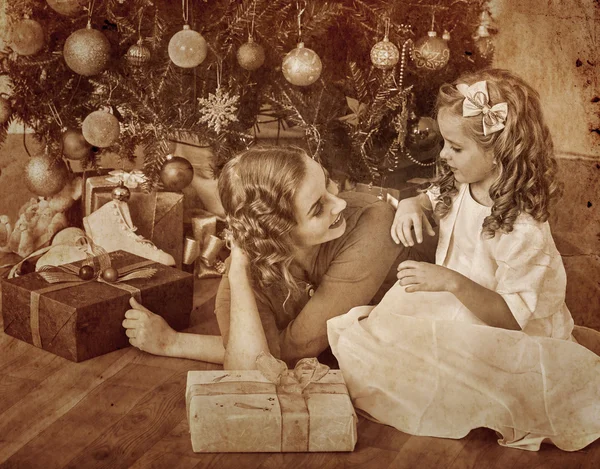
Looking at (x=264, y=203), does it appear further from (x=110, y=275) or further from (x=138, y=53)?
(x=138, y=53)

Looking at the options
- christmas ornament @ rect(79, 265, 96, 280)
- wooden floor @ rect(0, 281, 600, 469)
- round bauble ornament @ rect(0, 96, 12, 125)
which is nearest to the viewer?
wooden floor @ rect(0, 281, 600, 469)

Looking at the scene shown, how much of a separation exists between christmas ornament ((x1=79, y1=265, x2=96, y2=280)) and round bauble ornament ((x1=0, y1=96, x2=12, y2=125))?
0.57 m

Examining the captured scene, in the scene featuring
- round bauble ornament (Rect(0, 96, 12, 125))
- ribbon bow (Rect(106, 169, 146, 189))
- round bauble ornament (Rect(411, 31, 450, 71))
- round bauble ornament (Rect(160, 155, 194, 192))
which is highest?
round bauble ornament (Rect(411, 31, 450, 71))

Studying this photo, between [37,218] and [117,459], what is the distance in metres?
1.24

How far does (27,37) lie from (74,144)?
339mm

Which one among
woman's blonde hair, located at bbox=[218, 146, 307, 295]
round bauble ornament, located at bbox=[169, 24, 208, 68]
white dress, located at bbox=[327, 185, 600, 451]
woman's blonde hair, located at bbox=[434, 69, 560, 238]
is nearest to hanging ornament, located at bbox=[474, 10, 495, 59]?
woman's blonde hair, located at bbox=[434, 69, 560, 238]

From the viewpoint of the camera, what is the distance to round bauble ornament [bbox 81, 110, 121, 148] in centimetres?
216

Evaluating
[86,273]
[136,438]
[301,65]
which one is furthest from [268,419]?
[301,65]

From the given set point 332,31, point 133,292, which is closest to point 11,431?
point 133,292

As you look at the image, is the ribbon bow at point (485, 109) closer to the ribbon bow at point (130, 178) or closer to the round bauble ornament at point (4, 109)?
the ribbon bow at point (130, 178)

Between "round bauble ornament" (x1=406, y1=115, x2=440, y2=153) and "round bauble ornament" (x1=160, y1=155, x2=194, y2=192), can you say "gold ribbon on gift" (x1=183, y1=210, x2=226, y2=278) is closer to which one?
"round bauble ornament" (x1=160, y1=155, x2=194, y2=192)

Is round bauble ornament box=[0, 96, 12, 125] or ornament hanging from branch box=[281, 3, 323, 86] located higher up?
ornament hanging from branch box=[281, 3, 323, 86]

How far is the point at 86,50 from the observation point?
207 centimetres

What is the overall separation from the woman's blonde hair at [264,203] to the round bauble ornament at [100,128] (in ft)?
1.82
